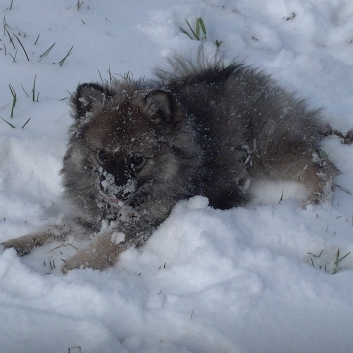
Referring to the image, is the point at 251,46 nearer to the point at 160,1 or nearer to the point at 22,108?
the point at 160,1

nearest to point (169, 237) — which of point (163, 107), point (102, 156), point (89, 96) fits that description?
point (102, 156)

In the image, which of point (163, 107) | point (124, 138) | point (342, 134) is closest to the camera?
point (124, 138)

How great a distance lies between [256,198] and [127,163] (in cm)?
124

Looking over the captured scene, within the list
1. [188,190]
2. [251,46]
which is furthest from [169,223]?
[251,46]

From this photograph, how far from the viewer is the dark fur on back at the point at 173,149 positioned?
112 inches

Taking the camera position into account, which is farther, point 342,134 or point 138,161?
point 342,134

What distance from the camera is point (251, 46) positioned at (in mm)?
4859

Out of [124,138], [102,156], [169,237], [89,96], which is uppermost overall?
[89,96]

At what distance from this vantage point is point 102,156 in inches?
112

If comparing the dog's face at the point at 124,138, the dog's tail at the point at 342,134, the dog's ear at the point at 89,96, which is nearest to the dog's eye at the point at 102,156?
the dog's face at the point at 124,138

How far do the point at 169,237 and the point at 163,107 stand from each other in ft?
2.80

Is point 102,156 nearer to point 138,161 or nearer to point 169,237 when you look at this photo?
point 138,161

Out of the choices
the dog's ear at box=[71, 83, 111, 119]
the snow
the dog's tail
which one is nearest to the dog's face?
the dog's ear at box=[71, 83, 111, 119]

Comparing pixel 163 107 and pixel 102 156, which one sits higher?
pixel 163 107
